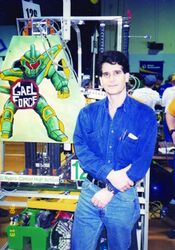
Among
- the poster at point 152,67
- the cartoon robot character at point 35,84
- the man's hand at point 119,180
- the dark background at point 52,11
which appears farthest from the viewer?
the poster at point 152,67

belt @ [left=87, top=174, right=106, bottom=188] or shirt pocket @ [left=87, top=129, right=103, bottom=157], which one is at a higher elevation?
shirt pocket @ [left=87, top=129, right=103, bottom=157]

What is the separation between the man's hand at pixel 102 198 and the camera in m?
2.15

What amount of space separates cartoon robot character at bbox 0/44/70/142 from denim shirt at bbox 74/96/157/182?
0.52 metres

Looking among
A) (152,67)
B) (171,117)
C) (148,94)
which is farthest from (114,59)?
(152,67)

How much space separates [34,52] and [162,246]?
6.84 ft

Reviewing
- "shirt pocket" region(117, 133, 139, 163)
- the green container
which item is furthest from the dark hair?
the green container

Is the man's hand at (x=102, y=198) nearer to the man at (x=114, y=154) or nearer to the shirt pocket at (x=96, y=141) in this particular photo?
the man at (x=114, y=154)

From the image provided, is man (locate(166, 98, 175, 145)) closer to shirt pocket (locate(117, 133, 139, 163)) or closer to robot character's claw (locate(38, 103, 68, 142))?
robot character's claw (locate(38, 103, 68, 142))

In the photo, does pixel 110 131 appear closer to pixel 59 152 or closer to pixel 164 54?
pixel 59 152

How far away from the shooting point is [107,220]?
7.15 feet

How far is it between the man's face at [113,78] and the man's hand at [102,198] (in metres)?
0.54

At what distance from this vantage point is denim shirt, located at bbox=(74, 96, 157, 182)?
2141mm

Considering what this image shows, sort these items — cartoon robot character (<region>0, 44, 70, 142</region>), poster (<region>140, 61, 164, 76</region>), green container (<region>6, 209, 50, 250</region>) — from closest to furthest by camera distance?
1. cartoon robot character (<region>0, 44, 70, 142</region>)
2. green container (<region>6, 209, 50, 250</region>)
3. poster (<region>140, 61, 164, 76</region>)

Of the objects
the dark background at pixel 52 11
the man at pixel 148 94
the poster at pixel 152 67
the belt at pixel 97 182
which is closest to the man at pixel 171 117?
the belt at pixel 97 182
